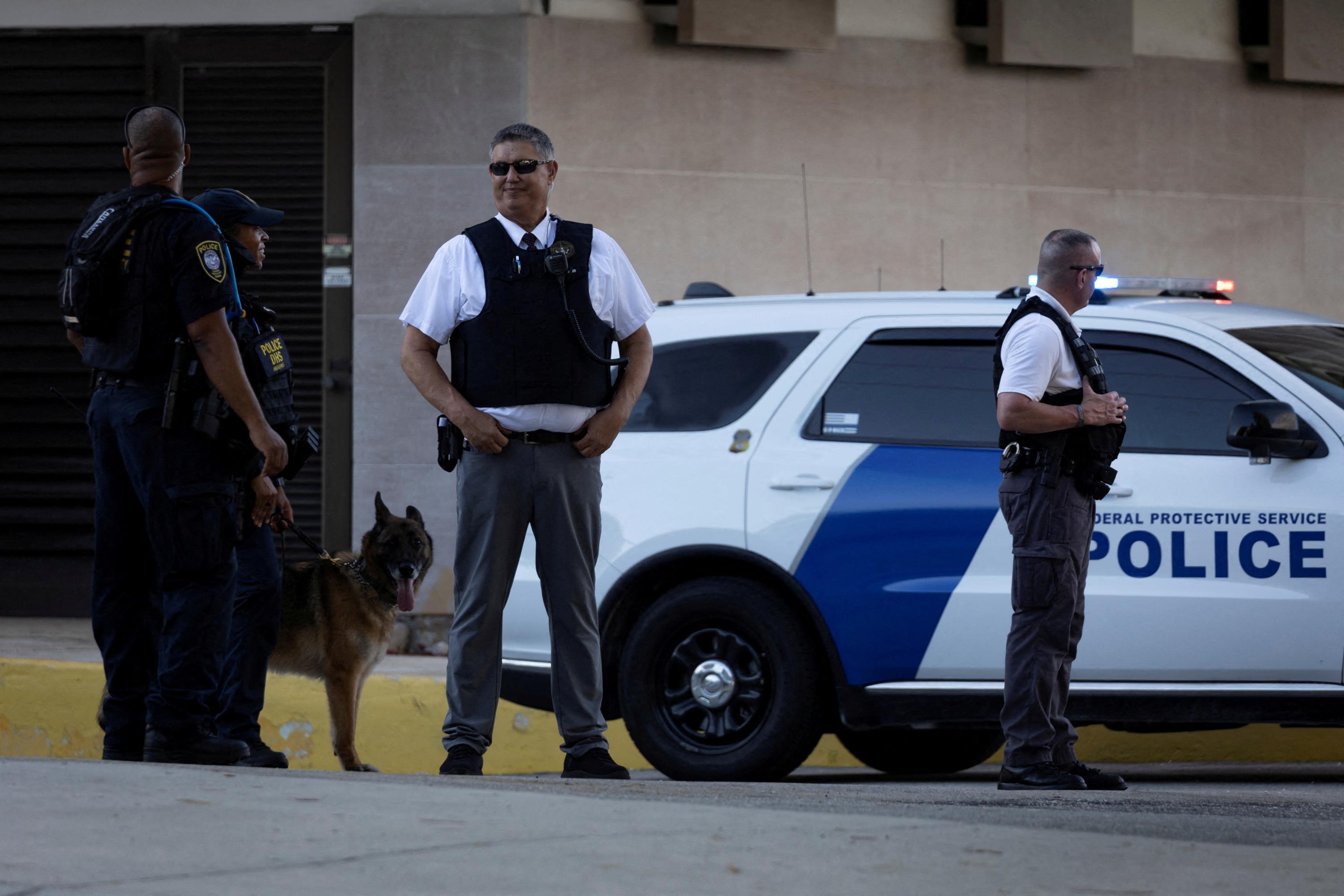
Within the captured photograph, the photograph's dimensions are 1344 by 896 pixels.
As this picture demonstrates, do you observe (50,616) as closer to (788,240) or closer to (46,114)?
(46,114)

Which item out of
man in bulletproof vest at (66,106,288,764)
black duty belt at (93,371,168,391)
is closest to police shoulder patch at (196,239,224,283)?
man in bulletproof vest at (66,106,288,764)

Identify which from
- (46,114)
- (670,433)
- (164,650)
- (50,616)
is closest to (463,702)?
(164,650)

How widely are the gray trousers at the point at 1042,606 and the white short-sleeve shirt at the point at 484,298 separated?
1387mm

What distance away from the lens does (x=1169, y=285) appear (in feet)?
23.3

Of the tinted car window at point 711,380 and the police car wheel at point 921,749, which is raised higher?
the tinted car window at point 711,380

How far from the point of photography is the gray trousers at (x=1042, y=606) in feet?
18.4

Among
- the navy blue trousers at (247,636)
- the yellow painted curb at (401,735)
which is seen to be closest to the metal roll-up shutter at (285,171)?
the yellow painted curb at (401,735)

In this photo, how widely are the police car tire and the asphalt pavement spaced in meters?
1.50

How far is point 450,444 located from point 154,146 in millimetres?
1233

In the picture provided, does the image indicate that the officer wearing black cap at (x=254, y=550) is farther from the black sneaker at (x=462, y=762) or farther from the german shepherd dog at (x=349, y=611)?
the german shepherd dog at (x=349, y=611)

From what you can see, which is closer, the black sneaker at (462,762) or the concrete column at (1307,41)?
the black sneaker at (462,762)

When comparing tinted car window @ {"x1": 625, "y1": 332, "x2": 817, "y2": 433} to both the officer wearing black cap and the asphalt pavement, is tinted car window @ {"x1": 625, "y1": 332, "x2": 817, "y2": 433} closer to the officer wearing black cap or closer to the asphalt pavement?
the officer wearing black cap

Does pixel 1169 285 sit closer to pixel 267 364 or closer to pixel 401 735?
pixel 267 364

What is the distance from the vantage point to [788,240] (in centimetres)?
1123
